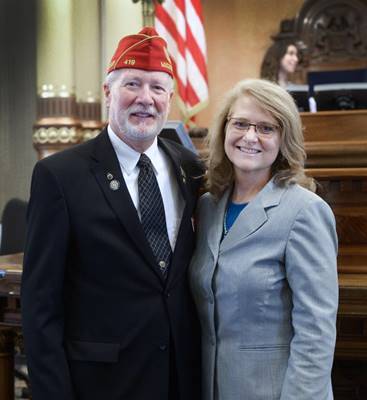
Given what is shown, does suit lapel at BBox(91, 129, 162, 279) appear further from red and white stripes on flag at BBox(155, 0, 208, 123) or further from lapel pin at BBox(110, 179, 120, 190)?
red and white stripes on flag at BBox(155, 0, 208, 123)

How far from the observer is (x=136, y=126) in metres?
1.69

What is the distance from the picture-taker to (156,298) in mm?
1661

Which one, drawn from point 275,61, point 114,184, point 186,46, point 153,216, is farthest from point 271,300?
point 275,61

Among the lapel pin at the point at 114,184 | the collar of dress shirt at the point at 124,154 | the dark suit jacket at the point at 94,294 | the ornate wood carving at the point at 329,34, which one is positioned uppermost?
the ornate wood carving at the point at 329,34

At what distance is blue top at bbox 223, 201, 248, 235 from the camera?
171 centimetres

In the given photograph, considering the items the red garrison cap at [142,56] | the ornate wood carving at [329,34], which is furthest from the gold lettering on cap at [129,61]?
the ornate wood carving at [329,34]

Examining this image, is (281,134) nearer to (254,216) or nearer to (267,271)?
(254,216)

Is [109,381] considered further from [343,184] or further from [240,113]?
[343,184]

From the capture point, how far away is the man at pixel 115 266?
1.62m

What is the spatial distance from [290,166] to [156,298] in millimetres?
487

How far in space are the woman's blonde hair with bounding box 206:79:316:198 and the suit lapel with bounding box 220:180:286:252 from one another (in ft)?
0.12

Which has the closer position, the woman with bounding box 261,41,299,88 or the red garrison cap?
the red garrison cap

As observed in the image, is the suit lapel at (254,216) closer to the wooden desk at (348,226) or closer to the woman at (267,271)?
the woman at (267,271)

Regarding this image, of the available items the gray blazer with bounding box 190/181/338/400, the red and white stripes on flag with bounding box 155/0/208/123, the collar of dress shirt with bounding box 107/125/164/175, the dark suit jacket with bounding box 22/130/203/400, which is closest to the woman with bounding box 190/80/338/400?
the gray blazer with bounding box 190/181/338/400
